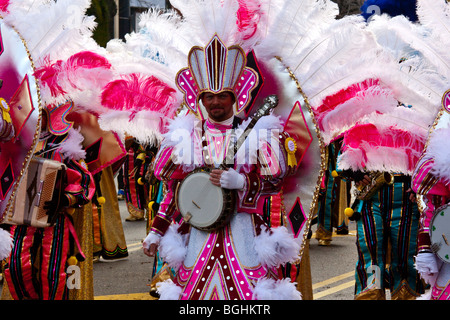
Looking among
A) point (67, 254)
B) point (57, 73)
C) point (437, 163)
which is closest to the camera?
point (437, 163)

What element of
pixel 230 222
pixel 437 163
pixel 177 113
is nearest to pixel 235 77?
pixel 177 113

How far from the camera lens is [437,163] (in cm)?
325

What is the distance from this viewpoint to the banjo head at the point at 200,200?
3465 millimetres

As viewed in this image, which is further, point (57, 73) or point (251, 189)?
point (57, 73)

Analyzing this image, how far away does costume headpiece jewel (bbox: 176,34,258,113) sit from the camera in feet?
11.7

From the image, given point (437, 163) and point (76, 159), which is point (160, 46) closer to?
point (76, 159)

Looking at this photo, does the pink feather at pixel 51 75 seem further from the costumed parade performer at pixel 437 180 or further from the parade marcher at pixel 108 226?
the parade marcher at pixel 108 226

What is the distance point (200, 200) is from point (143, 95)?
2.52 feet

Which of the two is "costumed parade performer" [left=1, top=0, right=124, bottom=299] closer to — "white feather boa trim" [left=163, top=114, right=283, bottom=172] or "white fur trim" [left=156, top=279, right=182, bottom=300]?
"white feather boa trim" [left=163, top=114, right=283, bottom=172]

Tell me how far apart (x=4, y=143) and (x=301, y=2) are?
1.76 m

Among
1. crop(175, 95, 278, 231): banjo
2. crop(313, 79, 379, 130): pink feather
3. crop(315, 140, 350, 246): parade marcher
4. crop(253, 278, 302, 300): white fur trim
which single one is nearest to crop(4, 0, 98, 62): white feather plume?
crop(175, 95, 278, 231): banjo

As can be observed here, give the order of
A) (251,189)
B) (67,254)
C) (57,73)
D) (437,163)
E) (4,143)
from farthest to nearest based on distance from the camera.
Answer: (67,254)
(57,73)
(4,143)
(251,189)
(437,163)

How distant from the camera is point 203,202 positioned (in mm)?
3508

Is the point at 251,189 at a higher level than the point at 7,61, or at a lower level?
lower
